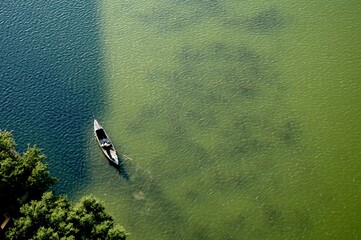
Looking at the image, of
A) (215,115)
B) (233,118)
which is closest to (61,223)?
(215,115)

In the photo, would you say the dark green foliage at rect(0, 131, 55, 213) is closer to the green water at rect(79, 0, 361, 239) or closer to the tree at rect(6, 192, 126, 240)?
the tree at rect(6, 192, 126, 240)

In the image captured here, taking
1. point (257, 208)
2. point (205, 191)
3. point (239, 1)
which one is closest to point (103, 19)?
point (239, 1)

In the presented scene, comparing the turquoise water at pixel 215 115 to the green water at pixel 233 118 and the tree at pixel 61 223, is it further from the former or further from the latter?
the tree at pixel 61 223

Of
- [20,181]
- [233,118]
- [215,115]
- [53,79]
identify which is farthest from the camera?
[53,79]

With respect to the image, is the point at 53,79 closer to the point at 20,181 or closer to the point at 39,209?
the point at 20,181

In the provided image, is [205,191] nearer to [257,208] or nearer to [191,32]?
[257,208]
